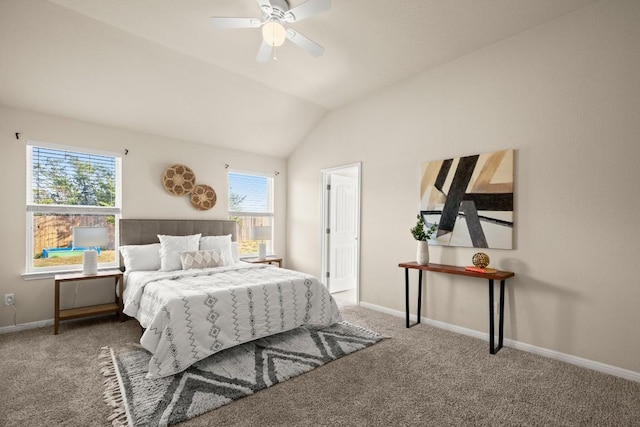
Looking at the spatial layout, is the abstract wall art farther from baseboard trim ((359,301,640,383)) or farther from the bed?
the bed

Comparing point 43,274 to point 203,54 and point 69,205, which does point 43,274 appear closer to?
point 69,205

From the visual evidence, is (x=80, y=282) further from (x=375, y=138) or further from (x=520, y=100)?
(x=520, y=100)

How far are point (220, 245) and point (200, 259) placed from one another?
0.62 meters

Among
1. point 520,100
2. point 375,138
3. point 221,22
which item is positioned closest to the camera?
point 221,22

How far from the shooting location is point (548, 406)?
212cm

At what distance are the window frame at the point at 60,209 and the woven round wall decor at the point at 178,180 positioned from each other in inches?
22.6

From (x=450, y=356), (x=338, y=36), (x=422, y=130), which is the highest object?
(x=338, y=36)

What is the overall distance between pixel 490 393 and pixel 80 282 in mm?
4473

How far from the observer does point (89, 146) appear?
4000 mm

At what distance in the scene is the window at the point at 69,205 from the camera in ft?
12.0

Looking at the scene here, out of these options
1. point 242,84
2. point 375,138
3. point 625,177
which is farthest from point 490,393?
point 242,84

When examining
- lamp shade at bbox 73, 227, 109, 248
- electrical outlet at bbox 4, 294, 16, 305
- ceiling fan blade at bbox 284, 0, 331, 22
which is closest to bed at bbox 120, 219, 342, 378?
lamp shade at bbox 73, 227, 109, 248

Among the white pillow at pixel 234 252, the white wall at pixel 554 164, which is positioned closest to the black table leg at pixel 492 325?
the white wall at pixel 554 164

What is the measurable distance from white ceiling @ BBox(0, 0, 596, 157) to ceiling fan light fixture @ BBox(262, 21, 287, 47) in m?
0.33
